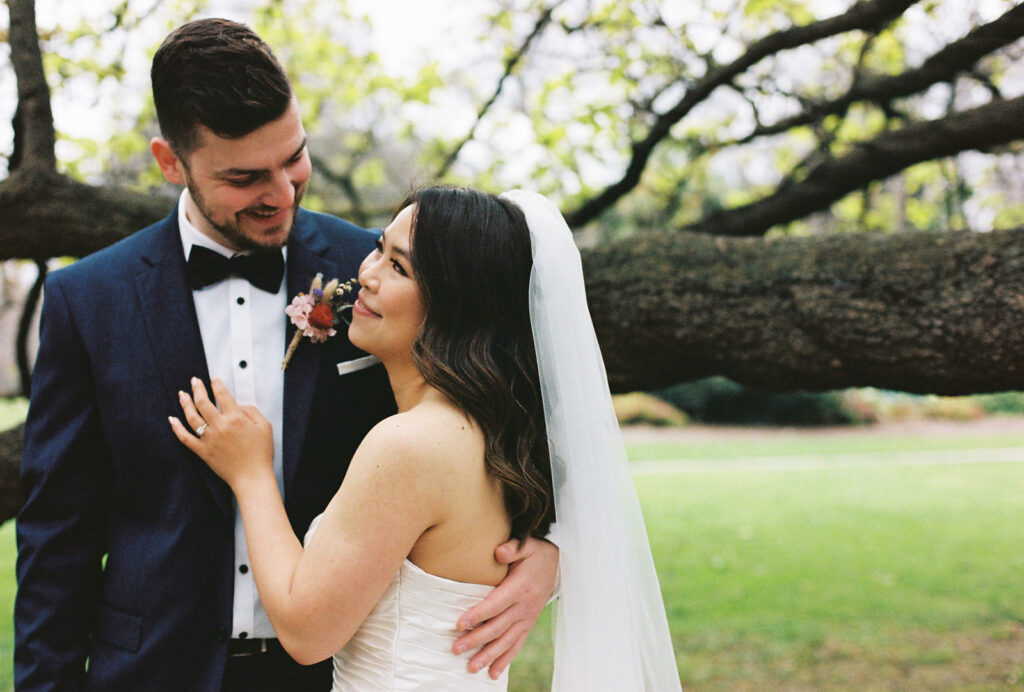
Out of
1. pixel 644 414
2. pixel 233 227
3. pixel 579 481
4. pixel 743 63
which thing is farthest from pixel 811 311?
pixel 644 414

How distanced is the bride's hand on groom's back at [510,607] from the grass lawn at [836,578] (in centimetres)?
363

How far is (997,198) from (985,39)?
2511 millimetres

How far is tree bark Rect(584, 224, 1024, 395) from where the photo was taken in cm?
307

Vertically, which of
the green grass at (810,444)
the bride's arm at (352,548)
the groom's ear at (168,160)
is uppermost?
the groom's ear at (168,160)

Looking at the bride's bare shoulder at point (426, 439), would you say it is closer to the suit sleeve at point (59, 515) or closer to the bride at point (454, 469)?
the bride at point (454, 469)

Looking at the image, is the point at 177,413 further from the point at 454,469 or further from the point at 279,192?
the point at 454,469

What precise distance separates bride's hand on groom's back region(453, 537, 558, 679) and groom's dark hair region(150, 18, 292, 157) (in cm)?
126

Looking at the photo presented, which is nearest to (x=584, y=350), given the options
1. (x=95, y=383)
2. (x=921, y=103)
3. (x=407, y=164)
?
(x=95, y=383)

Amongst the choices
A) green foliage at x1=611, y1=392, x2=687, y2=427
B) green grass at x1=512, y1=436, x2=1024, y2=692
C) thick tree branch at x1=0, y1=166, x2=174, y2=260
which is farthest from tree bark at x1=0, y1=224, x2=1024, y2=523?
green foliage at x1=611, y1=392, x2=687, y2=427

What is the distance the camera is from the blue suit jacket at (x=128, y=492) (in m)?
2.09

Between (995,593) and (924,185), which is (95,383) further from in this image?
(924,185)

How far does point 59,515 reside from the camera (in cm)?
213

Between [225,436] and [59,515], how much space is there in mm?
487

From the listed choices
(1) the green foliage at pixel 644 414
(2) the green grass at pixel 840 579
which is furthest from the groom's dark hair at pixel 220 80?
(1) the green foliage at pixel 644 414
